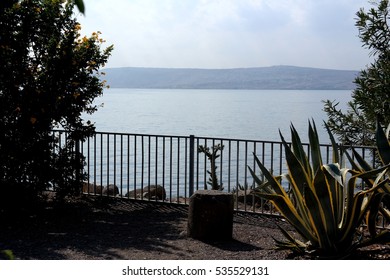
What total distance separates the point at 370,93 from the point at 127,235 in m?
4.51

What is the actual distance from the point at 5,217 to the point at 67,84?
7.48 ft

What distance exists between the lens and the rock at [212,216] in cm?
666

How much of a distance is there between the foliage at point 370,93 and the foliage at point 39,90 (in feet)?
14.4


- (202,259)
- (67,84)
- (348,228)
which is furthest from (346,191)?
(67,84)

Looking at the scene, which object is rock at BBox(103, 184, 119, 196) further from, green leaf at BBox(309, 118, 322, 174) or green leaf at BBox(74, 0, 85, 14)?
green leaf at BBox(74, 0, 85, 14)

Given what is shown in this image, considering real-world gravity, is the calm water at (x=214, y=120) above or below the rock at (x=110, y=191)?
above

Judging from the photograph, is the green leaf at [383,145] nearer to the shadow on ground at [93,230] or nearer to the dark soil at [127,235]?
the dark soil at [127,235]

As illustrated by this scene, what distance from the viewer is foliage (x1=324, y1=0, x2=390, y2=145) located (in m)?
8.30

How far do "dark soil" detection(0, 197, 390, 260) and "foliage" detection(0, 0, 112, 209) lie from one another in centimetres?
61

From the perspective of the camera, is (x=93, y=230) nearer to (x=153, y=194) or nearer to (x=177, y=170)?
(x=153, y=194)

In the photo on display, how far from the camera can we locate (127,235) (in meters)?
7.07

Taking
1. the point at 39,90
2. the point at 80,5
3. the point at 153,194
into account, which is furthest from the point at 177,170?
the point at 80,5

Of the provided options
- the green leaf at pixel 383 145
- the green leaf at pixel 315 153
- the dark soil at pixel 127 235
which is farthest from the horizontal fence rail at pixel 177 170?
the green leaf at pixel 383 145

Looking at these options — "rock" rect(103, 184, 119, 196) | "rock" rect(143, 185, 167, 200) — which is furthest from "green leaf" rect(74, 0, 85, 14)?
"rock" rect(103, 184, 119, 196)
